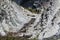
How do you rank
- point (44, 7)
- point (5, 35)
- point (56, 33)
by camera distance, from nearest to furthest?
point (5, 35) < point (56, 33) < point (44, 7)

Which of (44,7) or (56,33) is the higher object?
(44,7)

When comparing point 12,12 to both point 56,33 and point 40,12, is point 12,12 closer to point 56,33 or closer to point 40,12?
point 40,12

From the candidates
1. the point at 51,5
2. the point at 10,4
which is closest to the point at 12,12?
the point at 10,4

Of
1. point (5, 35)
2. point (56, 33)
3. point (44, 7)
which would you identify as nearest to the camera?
point (5, 35)

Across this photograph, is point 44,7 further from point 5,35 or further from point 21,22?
point 5,35

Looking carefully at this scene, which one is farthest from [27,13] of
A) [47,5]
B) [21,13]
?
[47,5]

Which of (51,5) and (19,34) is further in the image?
(51,5)
